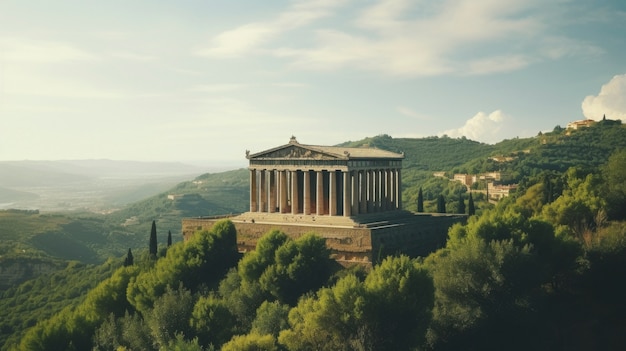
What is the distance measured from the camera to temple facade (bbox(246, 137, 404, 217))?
6209cm

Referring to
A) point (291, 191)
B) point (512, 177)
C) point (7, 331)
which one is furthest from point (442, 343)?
point (512, 177)

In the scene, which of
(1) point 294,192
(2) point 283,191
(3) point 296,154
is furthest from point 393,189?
(3) point 296,154

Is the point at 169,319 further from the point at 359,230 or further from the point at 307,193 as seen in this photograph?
the point at 307,193

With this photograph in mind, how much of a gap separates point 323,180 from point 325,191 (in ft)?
3.77

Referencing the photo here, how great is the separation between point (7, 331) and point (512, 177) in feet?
356

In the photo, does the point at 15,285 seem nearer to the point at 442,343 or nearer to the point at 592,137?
the point at 442,343

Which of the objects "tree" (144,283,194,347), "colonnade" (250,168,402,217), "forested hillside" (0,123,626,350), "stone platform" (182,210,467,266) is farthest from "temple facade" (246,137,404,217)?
"tree" (144,283,194,347)

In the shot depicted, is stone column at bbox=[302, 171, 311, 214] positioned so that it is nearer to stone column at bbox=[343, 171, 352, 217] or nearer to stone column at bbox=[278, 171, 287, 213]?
stone column at bbox=[278, 171, 287, 213]

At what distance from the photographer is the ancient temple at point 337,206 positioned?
2165 inches

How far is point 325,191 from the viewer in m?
65.7

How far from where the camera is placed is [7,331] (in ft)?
319

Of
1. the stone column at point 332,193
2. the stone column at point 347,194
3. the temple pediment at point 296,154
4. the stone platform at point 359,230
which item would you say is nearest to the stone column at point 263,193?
the stone platform at point 359,230

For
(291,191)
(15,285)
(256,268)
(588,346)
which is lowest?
(15,285)

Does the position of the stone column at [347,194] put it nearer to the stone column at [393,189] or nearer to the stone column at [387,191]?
the stone column at [387,191]
